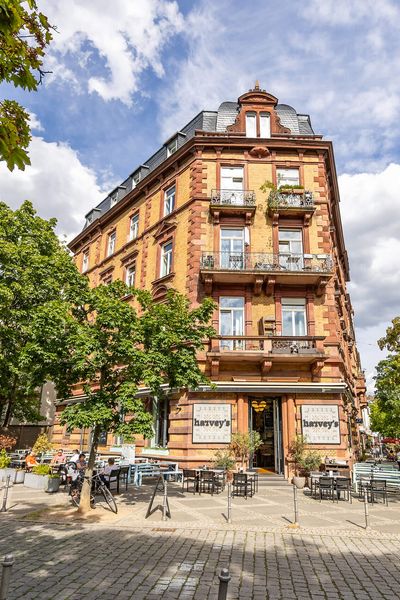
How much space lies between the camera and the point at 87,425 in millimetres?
10742

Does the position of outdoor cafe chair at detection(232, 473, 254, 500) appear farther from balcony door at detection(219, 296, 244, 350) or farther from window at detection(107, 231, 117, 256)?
window at detection(107, 231, 117, 256)

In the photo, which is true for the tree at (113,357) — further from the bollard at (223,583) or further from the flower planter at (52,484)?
the bollard at (223,583)

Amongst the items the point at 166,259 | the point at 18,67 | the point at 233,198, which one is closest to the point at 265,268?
the point at 233,198

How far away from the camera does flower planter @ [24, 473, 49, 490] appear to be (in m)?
14.7

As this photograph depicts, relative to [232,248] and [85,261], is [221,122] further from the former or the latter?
[85,261]

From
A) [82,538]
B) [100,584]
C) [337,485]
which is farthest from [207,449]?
[100,584]

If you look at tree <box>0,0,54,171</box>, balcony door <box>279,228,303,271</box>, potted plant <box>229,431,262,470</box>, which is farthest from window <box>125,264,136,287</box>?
tree <box>0,0,54,171</box>

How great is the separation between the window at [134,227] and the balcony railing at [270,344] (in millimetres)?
11095

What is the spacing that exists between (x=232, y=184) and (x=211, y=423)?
11995 millimetres

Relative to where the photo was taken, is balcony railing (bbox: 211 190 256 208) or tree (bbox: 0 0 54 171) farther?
balcony railing (bbox: 211 190 256 208)

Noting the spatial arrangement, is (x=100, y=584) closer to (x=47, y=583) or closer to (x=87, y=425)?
(x=47, y=583)

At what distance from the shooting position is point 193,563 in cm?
696

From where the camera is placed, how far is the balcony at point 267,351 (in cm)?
1755

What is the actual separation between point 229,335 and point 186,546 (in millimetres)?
10834
